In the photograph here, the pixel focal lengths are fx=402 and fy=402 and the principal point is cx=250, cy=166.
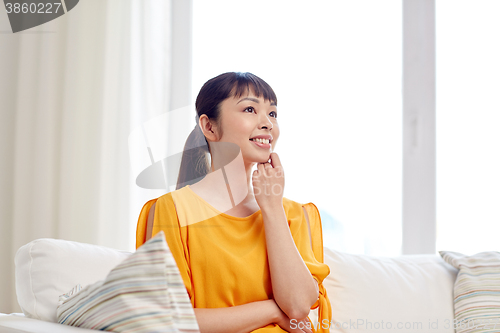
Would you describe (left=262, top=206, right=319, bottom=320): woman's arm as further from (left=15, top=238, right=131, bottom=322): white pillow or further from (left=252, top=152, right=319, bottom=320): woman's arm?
(left=15, top=238, right=131, bottom=322): white pillow

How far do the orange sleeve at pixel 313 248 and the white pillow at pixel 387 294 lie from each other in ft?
0.74

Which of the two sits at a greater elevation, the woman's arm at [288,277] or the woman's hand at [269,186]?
the woman's hand at [269,186]

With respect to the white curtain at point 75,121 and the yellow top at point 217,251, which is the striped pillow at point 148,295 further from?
the white curtain at point 75,121

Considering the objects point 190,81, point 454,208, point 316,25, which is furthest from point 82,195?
point 454,208

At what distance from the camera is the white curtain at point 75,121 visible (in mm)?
1836

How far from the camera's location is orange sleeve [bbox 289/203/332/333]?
1.12 metres

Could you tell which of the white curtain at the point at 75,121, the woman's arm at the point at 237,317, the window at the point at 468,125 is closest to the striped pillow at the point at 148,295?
the woman's arm at the point at 237,317

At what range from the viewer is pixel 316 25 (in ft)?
7.32

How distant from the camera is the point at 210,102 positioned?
3.76 feet

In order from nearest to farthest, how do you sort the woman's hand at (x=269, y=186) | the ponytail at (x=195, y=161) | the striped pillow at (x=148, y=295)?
the striped pillow at (x=148, y=295)
the woman's hand at (x=269, y=186)
the ponytail at (x=195, y=161)

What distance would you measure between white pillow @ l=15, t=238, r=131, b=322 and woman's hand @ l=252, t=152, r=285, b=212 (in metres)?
0.47

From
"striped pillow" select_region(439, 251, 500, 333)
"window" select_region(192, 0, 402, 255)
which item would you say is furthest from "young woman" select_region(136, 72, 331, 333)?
"window" select_region(192, 0, 402, 255)

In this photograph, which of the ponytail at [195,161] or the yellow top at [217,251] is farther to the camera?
→ the ponytail at [195,161]

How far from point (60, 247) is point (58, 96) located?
3.68ft
